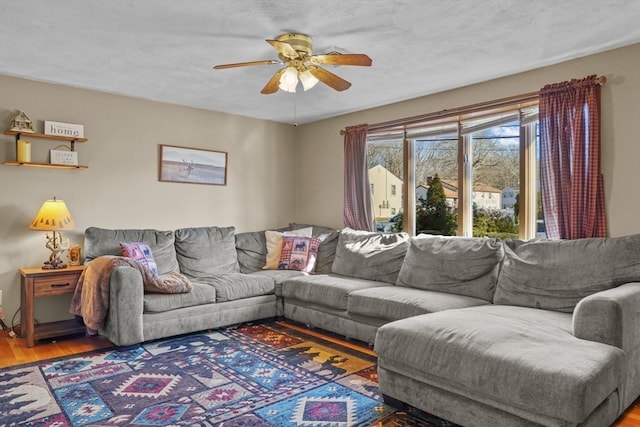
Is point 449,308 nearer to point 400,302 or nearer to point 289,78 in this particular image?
point 400,302

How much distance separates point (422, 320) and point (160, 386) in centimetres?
167

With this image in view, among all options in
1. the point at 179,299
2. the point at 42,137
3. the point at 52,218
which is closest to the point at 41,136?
the point at 42,137

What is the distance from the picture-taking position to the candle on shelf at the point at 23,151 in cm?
378

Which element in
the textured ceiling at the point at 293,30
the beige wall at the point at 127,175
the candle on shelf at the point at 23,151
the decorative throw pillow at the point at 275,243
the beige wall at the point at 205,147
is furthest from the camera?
the decorative throw pillow at the point at 275,243

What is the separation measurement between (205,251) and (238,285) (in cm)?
69

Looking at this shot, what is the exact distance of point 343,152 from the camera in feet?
17.4

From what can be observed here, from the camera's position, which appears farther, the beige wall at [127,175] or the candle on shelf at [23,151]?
the beige wall at [127,175]

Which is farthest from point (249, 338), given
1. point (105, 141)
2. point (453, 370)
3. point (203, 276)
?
point (105, 141)

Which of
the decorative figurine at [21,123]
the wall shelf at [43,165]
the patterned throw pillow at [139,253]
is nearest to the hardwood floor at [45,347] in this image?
the patterned throw pillow at [139,253]

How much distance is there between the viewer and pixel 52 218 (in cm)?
371

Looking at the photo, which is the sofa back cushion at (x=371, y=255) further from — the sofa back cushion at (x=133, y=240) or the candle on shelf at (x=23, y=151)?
the candle on shelf at (x=23, y=151)

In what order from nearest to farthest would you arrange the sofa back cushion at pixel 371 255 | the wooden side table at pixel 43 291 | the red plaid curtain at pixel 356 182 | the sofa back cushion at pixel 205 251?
the wooden side table at pixel 43 291, the sofa back cushion at pixel 371 255, the sofa back cushion at pixel 205 251, the red plaid curtain at pixel 356 182

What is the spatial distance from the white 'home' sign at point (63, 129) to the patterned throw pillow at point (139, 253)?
115 centimetres

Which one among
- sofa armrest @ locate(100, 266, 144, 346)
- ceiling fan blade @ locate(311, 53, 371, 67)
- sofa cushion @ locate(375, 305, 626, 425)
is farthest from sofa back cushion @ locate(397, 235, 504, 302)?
sofa armrest @ locate(100, 266, 144, 346)
